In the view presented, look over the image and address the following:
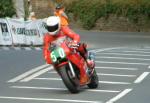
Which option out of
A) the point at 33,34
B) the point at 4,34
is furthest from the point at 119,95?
the point at 4,34

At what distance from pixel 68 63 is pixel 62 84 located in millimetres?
1919

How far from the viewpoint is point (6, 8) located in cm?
3288

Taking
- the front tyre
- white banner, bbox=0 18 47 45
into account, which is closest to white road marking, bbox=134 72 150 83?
the front tyre

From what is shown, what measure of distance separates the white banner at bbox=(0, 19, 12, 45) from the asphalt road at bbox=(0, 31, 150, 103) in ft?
8.80

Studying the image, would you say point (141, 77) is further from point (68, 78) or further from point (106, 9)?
point (106, 9)

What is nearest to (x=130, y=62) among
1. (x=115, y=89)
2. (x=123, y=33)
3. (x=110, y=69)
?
(x=110, y=69)

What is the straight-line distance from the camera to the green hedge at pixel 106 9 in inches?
1590

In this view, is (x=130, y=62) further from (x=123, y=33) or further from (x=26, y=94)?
(x=123, y=33)

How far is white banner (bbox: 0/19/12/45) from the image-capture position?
91.8 feet

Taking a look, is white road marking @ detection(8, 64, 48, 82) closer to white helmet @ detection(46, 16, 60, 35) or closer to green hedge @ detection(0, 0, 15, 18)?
white helmet @ detection(46, 16, 60, 35)

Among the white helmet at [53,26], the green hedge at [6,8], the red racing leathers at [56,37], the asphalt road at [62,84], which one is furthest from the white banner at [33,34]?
the white helmet at [53,26]

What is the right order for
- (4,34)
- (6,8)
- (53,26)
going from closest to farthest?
(53,26) → (4,34) → (6,8)

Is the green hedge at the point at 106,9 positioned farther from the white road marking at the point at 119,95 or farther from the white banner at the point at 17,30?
the white road marking at the point at 119,95

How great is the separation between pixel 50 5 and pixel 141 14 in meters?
7.02
